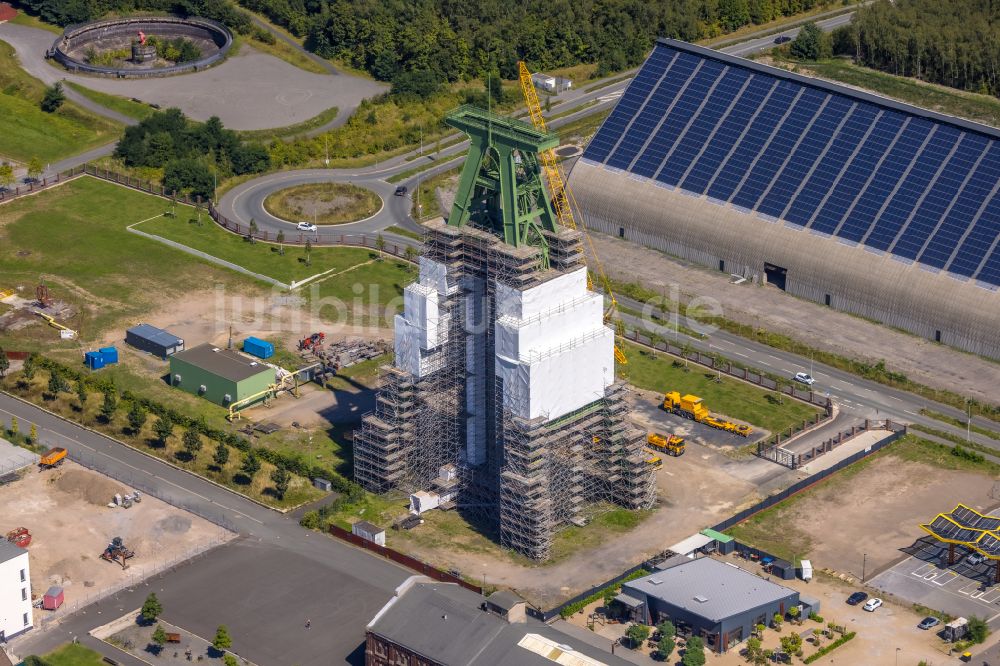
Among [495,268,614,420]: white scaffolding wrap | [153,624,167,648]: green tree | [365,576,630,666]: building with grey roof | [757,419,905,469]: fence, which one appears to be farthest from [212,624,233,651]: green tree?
[757,419,905,469]: fence

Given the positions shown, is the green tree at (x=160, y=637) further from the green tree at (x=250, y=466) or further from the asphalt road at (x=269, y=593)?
the green tree at (x=250, y=466)

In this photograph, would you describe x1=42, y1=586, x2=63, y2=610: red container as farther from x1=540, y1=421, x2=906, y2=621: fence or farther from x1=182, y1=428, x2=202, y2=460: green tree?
x1=540, y1=421, x2=906, y2=621: fence

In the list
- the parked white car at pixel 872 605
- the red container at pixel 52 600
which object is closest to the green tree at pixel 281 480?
the red container at pixel 52 600

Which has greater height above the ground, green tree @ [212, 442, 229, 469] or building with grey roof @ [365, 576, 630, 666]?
building with grey roof @ [365, 576, 630, 666]

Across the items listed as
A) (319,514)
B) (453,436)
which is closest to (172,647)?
(319,514)

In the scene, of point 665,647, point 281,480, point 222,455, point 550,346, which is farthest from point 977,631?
point 222,455

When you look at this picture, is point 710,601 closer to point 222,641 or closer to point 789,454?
point 789,454
